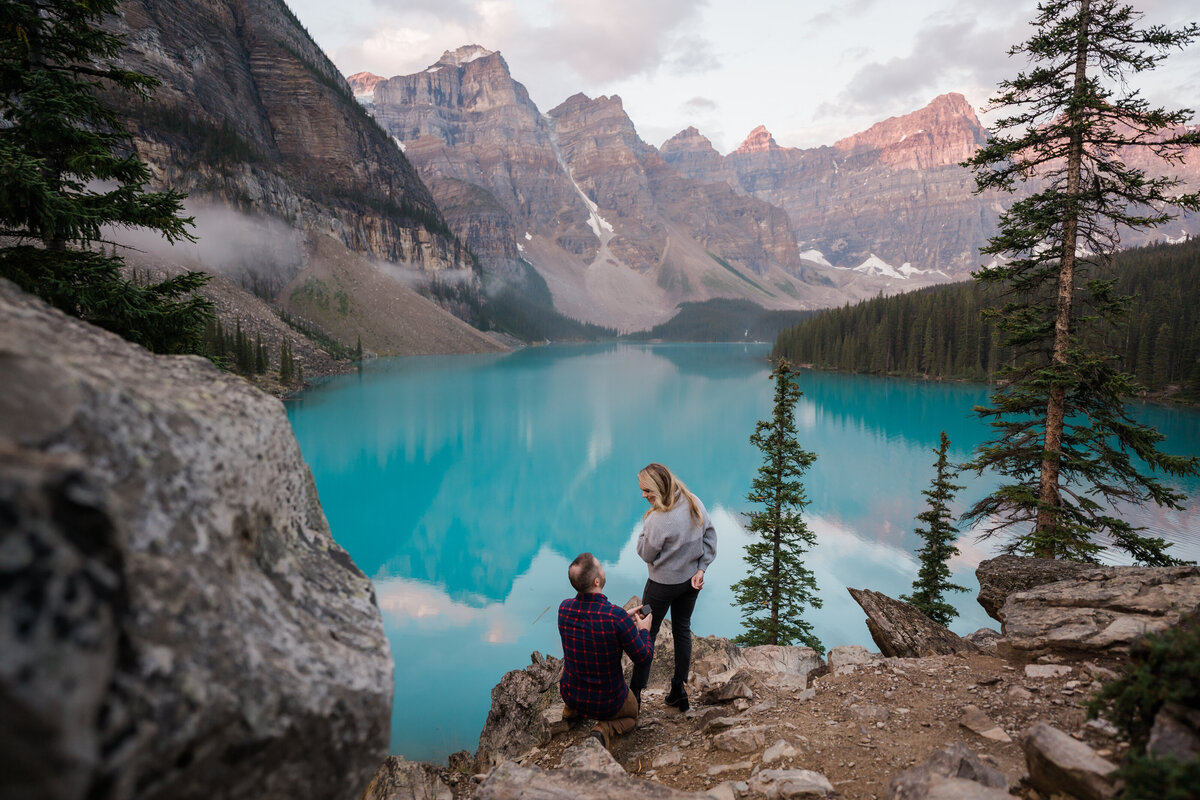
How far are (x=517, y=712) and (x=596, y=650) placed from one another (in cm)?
383

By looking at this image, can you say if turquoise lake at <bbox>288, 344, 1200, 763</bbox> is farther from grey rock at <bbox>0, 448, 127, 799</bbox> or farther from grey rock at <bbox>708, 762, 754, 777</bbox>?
grey rock at <bbox>0, 448, 127, 799</bbox>

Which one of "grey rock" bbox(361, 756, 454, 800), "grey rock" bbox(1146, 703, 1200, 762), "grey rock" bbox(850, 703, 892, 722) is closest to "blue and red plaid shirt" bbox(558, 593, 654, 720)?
"grey rock" bbox(361, 756, 454, 800)

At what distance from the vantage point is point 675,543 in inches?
200

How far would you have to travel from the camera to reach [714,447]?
42.3 meters

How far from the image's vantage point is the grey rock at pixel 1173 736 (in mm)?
2324

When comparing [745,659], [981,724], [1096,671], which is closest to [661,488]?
[981,724]

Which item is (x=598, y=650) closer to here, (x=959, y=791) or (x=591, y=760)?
(x=591, y=760)

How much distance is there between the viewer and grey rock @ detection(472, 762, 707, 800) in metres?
3.29

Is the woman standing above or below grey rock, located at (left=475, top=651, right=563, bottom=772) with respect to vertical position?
above

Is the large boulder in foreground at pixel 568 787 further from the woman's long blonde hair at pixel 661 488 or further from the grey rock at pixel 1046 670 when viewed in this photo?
the grey rock at pixel 1046 670

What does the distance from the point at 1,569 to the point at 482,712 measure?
13937 millimetres

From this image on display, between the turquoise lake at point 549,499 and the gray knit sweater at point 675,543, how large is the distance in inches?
341

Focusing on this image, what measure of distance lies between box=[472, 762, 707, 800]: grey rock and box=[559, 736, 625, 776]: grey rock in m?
0.22

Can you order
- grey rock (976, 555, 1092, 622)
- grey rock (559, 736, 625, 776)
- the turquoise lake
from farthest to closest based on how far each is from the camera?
the turquoise lake → grey rock (976, 555, 1092, 622) → grey rock (559, 736, 625, 776)
